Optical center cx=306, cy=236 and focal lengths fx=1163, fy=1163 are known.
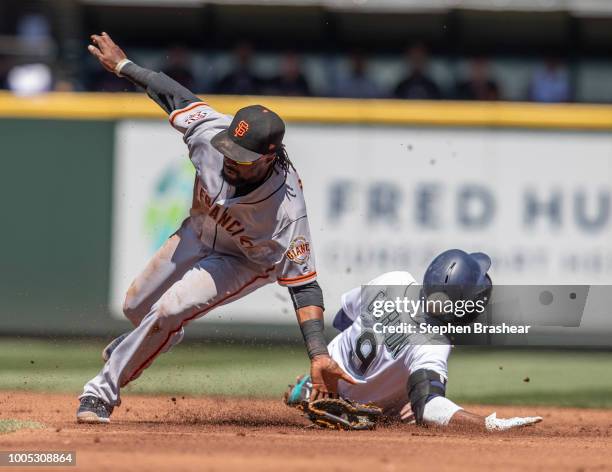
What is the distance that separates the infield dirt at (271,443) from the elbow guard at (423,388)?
0.14 metres

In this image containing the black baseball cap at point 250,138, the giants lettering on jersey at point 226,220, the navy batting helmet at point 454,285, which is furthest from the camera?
the navy batting helmet at point 454,285

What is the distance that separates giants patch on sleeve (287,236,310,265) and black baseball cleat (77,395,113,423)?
51.9 inches

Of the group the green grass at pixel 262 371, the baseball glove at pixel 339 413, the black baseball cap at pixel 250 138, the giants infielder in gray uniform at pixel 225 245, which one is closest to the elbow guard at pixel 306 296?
the giants infielder in gray uniform at pixel 225 245

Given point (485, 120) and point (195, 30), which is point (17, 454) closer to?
point (485, 120)

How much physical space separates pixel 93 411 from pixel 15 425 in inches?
16.6

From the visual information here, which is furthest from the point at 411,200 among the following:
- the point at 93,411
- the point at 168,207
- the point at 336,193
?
the point at 93,411

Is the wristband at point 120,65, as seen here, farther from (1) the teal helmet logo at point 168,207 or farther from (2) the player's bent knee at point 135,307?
(1) the teal helmet logo at point 168,207

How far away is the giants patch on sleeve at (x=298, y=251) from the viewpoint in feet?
20.3

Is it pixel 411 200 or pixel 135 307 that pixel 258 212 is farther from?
pixel 411 200

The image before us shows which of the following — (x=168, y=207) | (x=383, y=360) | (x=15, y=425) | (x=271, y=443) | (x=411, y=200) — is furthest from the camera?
(x=411, y=200)

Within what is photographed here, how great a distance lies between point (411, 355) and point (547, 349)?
4.61m

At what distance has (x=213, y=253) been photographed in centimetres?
666

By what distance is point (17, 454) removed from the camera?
500 centimetres

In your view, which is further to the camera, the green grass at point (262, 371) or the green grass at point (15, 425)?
the green grass at point (262, 371)
